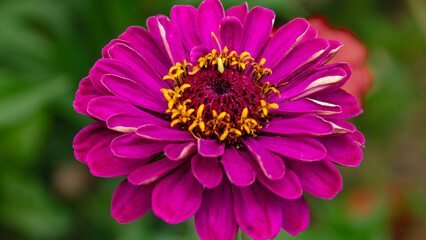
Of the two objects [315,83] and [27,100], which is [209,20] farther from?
[27,100]

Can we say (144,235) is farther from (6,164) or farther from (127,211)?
(127,211)

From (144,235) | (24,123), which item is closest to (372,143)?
(144,235)

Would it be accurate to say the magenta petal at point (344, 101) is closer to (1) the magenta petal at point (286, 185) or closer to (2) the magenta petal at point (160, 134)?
(1) the magenta petal at point (286, 185)

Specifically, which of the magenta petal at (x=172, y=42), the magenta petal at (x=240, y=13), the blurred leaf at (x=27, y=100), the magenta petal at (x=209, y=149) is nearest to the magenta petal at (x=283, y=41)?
the magenta petal at (x=240, y=13)

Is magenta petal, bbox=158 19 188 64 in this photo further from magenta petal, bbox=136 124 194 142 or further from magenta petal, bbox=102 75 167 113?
magenta petal, bbox=136 124 194 142

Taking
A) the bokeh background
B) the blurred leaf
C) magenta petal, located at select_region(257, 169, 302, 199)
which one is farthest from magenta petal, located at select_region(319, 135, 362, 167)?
the blurred leaf

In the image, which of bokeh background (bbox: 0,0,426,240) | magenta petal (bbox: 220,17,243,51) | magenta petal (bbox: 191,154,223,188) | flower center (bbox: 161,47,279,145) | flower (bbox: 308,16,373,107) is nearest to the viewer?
magenta petal (bbox: 191,154,223,188)
